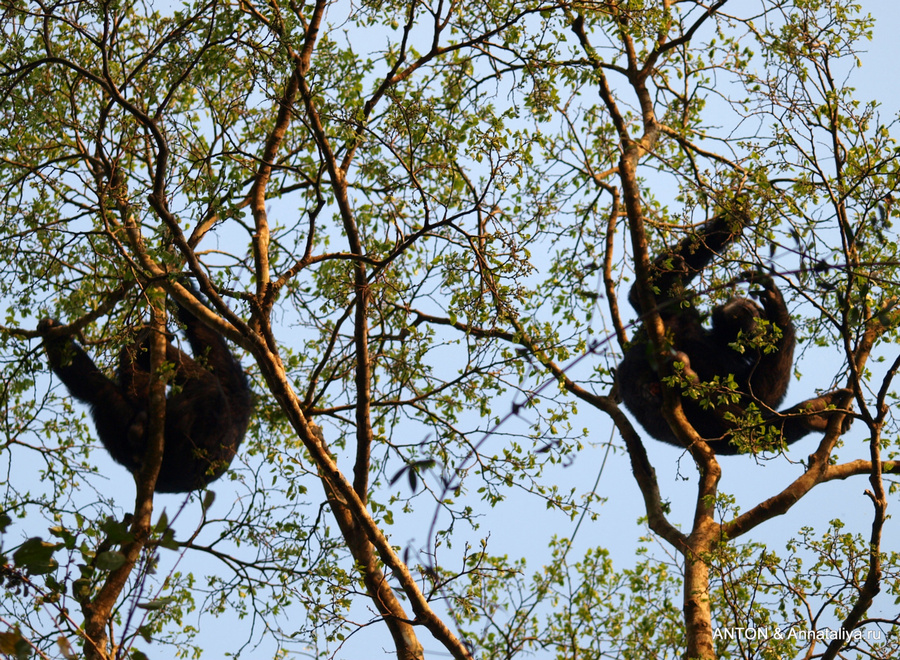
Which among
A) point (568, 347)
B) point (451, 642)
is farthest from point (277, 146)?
point (451, 642)

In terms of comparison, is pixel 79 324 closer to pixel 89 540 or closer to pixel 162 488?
pixel 89 540

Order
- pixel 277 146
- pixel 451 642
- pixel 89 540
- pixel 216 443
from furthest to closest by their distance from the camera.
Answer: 1. pixel 216 443
2. pixel 277 146
3. pixel 89 540
4. pixel 451 642

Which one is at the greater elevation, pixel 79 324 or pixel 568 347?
pixel 79 324

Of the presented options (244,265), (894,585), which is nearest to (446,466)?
(244,265)

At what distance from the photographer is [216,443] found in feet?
26.7

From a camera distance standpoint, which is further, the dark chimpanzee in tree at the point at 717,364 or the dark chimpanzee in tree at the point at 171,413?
the dark chimpanzee in tree at the point at 717,364

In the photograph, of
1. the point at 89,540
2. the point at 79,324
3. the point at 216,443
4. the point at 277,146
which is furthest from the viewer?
the point at 216,443

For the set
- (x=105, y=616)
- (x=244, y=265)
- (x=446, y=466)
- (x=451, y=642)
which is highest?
(x=244, y=265)

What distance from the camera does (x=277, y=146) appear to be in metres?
7.11

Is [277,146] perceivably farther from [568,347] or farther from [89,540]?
[89,540]

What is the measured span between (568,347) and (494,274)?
0.94 metres

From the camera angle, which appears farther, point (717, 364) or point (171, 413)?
point (717, 364)

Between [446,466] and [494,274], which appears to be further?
[446,466]

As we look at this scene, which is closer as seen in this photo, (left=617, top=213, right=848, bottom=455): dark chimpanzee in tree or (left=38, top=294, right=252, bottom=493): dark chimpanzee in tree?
(left=38, top=294, right=252, bottom=493): dark chimpanzee in tree
